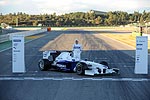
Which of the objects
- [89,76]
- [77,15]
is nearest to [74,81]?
[89,76]

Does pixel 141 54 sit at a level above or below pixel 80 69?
above

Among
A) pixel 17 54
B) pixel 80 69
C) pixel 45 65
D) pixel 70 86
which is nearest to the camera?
pixel 70 86

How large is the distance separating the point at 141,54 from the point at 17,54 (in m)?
5.23

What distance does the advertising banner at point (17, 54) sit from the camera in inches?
618

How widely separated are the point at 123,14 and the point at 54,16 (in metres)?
30.6

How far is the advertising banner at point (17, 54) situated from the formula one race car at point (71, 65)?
3.17 ft

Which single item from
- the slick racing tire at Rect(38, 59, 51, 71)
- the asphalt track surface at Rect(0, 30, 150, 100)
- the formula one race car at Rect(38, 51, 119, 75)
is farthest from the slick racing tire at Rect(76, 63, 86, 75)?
the slick racing tire at Rect(38, 59, 51, 71)

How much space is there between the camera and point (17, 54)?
15.8 metres

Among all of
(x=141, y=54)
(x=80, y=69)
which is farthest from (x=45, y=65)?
(x=141, y=54)

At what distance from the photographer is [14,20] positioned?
153 m

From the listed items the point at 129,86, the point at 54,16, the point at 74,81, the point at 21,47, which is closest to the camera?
the point at 129,86

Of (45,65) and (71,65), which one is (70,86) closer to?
(71,65)

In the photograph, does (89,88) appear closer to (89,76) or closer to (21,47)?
(89,76)

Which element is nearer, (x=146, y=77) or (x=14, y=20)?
(x=146, y=77)
